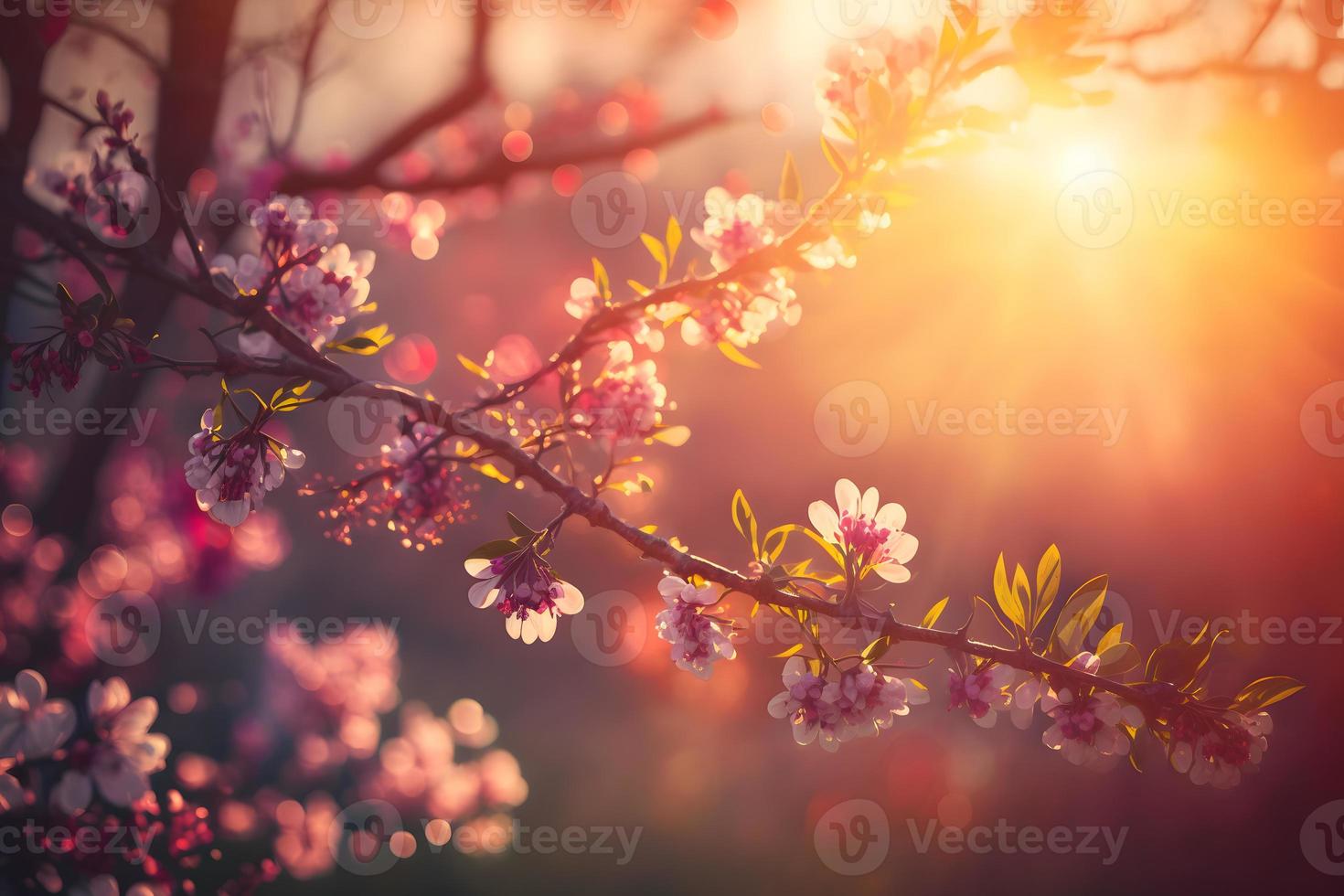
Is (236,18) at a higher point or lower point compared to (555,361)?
higher

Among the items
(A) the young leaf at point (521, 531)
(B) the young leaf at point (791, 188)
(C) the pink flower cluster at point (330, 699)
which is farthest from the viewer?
(C) the pink flower cluster at point (330, 699)

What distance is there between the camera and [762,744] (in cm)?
541

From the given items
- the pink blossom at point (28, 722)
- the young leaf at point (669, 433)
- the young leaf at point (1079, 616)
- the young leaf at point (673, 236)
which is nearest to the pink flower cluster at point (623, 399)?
the young leaf at point (669, 433)

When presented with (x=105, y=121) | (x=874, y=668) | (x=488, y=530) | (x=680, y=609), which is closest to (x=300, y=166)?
(x=105, y=121)

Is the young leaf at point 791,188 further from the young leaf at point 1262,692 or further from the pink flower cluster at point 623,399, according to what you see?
the young leaf at point 1262,692

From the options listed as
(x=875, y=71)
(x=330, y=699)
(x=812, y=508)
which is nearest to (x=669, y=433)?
(x=812, y=508)

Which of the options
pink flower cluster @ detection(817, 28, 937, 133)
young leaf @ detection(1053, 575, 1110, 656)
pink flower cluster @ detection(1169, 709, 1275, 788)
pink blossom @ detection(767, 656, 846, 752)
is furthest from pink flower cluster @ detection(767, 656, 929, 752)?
pink flower cluster @ detection(817, 28, 937, 133)

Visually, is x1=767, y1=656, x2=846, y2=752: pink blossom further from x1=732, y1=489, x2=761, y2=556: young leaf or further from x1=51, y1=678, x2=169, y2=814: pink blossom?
x1=51, y1=678, x2=169, y2=814: pink blossom

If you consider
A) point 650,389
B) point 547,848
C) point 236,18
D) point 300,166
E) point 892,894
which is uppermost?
point 236,18

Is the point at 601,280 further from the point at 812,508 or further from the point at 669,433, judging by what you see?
the point at 812,508

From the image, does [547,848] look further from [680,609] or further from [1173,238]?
[1173,238]

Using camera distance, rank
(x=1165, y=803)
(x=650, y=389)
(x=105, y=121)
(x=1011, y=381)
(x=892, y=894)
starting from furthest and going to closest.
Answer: (x=1011, y=381) → (x=1165, y=803) → (x=892, y=894) → (x=650, y=389) → (x=105, y=121)

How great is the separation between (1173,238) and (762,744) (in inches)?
172

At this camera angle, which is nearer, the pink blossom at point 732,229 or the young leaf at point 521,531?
the young leaf at point 521,531
